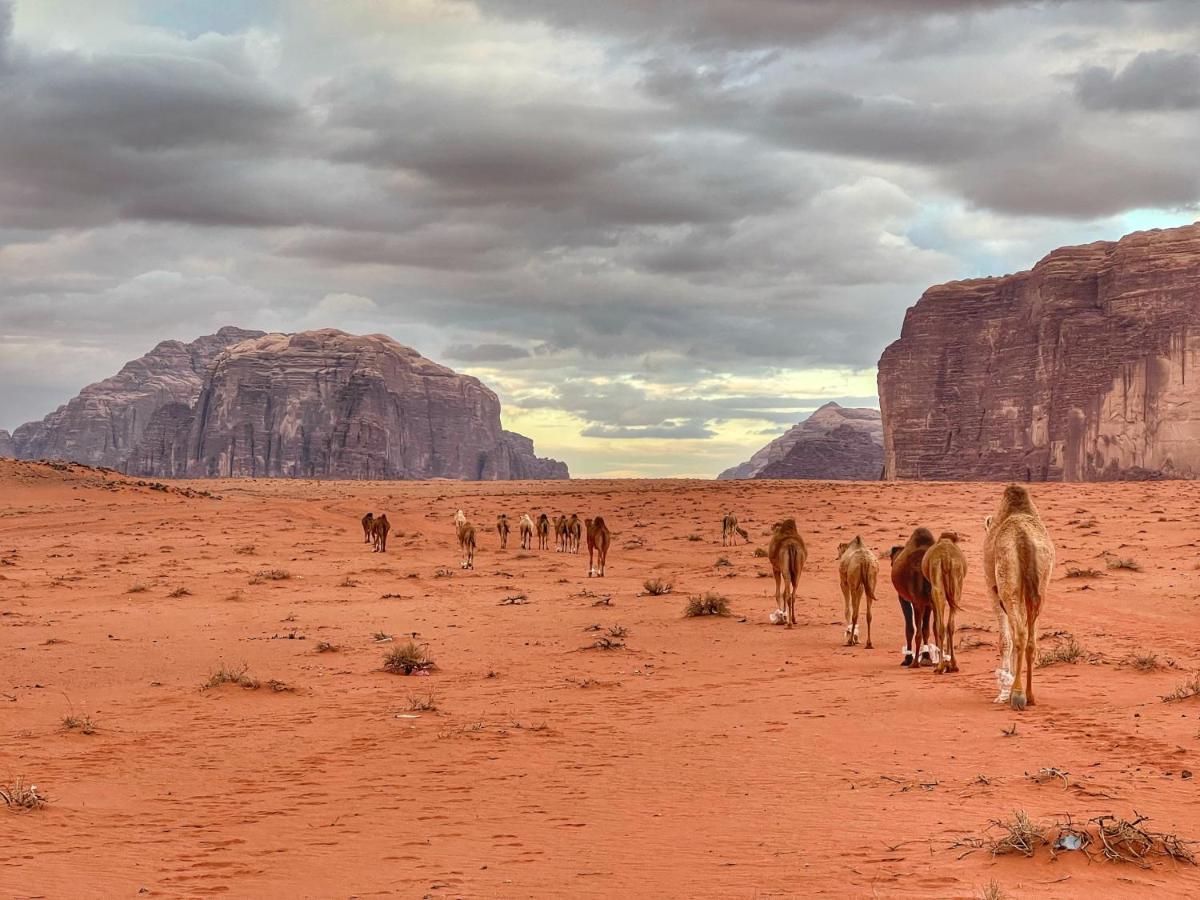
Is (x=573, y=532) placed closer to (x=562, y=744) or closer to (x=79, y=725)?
(x=79, y=725)

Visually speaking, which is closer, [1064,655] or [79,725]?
[79,725]

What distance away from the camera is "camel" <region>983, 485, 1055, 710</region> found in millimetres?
10828

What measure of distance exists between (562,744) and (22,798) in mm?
4623

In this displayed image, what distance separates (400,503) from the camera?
6575cm

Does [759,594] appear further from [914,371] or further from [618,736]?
[914,371]

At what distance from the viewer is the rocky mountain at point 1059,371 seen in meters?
108

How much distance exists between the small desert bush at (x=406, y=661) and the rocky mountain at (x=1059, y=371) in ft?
345

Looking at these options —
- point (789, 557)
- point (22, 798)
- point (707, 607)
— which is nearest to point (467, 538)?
point (707, 607)

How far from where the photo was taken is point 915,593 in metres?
13.8

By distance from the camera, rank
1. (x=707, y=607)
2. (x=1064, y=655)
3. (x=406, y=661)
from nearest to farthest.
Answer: (x=1064, y=655) < (x=406, y=661) < (x=707, y=607)

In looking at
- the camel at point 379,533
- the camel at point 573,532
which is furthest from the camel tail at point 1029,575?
the camel at point 379,533

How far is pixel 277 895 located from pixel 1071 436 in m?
123

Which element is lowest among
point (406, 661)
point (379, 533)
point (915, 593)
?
point (406, 661)

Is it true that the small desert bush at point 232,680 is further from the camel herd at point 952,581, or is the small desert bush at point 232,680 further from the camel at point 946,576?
the camel at point 946,576
